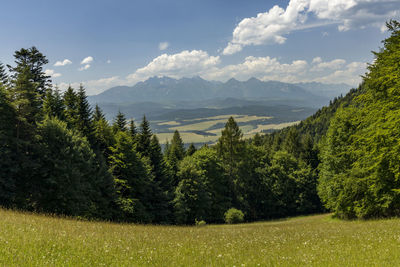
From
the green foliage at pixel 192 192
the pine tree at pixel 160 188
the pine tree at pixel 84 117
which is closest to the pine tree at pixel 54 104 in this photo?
the pine tree at pixel 84 117

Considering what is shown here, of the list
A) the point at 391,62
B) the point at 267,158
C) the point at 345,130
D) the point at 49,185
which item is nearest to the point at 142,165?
the point at 49,185

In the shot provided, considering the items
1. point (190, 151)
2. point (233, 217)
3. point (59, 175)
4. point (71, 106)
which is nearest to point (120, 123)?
point (71, 106)

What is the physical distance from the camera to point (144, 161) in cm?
3875

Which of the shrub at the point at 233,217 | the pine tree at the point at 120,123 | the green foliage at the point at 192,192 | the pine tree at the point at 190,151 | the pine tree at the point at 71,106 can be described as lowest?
the shrub at the point at 233,217

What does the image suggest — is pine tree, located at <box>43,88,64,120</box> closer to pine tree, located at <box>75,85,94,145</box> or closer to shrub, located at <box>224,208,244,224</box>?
pine tree, located at <box>75,85,94,145</box>

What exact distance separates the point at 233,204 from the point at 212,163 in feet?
37.4

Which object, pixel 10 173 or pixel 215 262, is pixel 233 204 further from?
pixel 215 262

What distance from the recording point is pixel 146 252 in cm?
831

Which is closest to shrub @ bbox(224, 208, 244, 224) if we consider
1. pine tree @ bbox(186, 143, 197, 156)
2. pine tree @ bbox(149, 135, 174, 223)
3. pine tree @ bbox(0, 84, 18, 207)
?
pine tree @ bbox(149, 135, 174, 223)

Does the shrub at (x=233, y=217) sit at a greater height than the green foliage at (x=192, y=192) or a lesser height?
lesser

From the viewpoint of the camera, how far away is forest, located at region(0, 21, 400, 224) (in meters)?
21.2

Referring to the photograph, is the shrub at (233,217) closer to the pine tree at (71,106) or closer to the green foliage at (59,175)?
the green foliage at (59,175)

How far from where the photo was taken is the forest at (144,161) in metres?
21.2

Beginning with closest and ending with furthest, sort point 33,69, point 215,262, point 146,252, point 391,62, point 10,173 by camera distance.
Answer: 1. point 215,262
2. point 146,252
3. point 391,62
4. point 10,173
5. point 33,69
